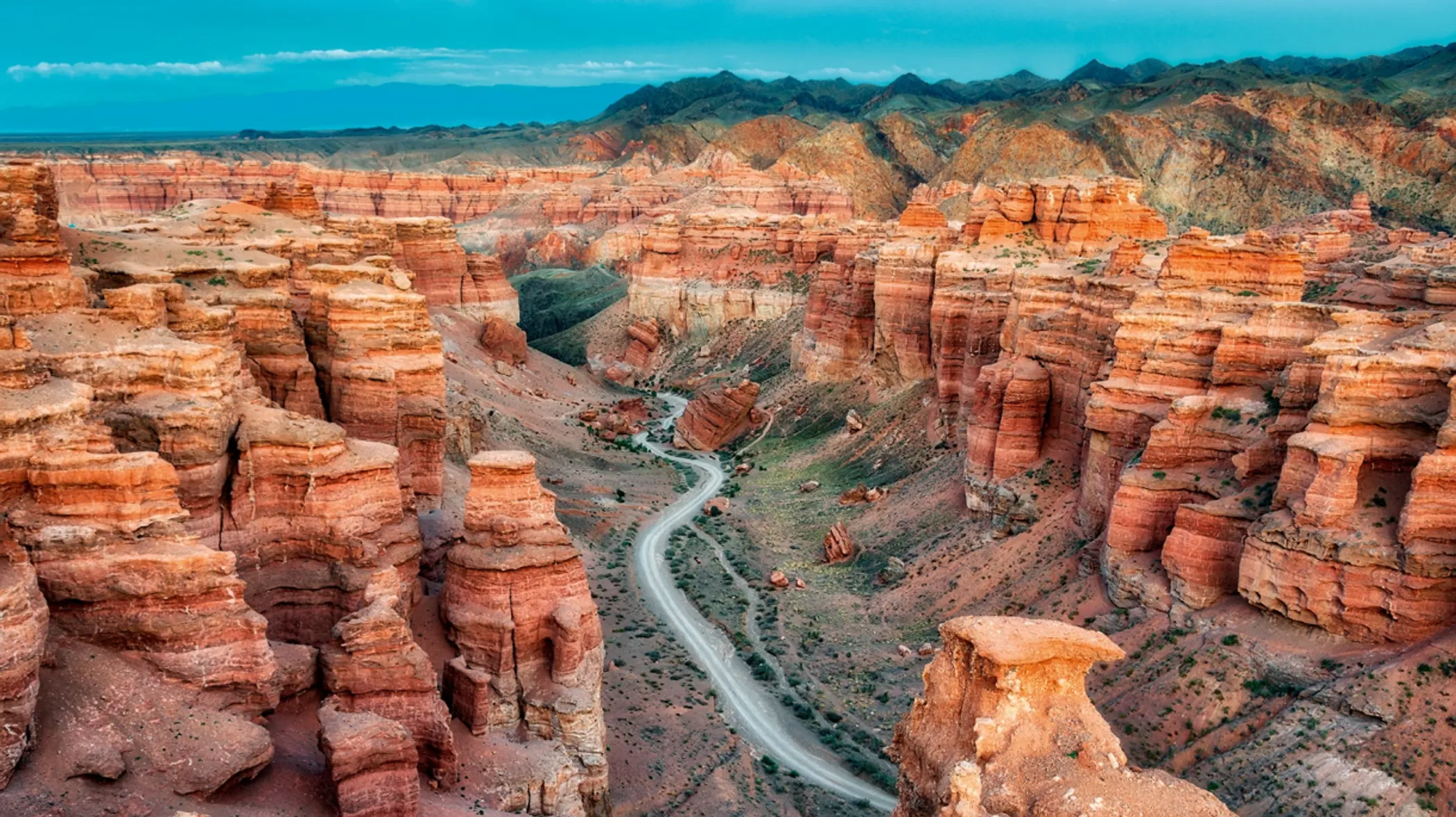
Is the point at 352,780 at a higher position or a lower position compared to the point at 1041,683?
lower

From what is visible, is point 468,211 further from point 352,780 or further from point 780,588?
point 352,780

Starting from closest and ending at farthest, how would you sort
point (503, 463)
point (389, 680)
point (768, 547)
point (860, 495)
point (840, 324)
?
point (389, 680)
point (503, 463)
point (768, 547)
point (860, 495)
point (840, 324)

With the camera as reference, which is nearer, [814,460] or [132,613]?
[132,613]

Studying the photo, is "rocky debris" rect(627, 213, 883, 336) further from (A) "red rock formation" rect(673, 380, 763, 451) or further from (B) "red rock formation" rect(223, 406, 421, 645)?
(B) "red rock formation" rect(223, 406, 421, 645)

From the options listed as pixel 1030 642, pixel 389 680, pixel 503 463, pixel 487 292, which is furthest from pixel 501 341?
pixel 1030 642

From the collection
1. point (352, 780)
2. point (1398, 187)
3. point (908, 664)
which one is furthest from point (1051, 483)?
point (1398, 187)

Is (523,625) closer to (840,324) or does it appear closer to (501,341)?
(840,324)

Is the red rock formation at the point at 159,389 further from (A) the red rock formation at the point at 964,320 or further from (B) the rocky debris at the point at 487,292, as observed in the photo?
(B) the rocky debris at the point at 487,292

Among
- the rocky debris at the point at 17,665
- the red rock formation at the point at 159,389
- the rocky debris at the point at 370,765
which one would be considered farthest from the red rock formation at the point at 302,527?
the rocky debris at the point at 17,665
